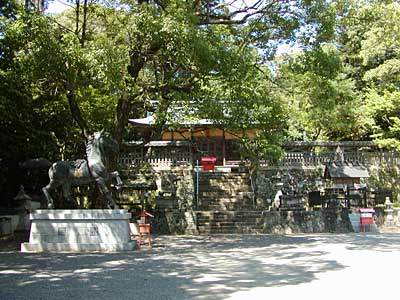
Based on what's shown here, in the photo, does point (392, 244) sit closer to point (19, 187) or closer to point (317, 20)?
point (317, 20)

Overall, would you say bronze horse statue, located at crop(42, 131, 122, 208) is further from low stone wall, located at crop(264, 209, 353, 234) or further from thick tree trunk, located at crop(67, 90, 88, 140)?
low stone wall, located at crop(264, 209, 353, 234)

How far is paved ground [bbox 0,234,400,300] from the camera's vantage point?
5961mm

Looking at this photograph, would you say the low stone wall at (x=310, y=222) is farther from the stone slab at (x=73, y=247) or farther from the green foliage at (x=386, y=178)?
the green foliage at (x=386, y=178)

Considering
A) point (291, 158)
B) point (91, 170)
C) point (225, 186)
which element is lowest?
point (225, 186)

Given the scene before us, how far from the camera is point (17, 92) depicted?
13562 millimetres

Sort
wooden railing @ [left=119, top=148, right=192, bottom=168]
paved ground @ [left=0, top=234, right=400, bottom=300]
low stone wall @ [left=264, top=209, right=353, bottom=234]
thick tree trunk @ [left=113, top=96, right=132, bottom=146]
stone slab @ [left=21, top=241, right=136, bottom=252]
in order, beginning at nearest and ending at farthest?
paved ground @ [left=0, top=234, right=400, bottom=300] < stone slab @ [left=21, top=241, right=136, bottom=252] < thick tree trunk @ [left=113, top=96, right=132, bottom=146] < low stone wall @ [left=264, top=209, right=353, bottom=234] < wooden railing @ [left=119, top=148, right=192, bottom=168]

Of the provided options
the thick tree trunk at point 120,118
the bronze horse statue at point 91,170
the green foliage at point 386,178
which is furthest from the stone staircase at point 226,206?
the green foliage at point 386,178

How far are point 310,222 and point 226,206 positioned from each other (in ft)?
12.1

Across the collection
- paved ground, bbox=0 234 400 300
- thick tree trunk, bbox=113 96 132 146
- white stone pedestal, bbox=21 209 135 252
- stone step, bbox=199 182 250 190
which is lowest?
paved ground, bbox=0 234 400 300

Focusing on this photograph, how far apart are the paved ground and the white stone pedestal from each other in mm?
642

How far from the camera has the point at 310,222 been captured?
15.3 m

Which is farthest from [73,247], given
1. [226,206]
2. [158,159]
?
[158,159]

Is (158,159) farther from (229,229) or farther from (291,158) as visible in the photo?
(291,158)

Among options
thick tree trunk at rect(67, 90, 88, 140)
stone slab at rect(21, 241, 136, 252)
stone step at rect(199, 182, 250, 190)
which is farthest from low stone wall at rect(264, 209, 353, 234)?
thick tree trunk at rect(67, 90, 88, 140)
